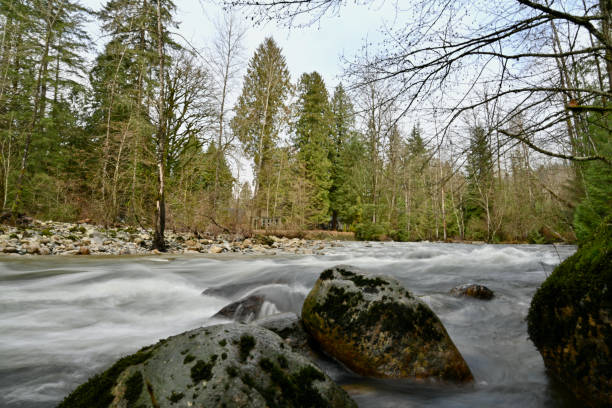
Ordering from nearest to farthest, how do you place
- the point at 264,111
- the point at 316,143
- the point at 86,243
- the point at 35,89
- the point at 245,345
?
the point at 245,345, the point at 86,243, the point at 35,89, the point at 264,111, the point at 316,143

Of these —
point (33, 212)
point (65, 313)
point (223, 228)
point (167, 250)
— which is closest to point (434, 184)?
point (65, 313)

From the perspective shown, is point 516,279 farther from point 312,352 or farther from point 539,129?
point 312,352

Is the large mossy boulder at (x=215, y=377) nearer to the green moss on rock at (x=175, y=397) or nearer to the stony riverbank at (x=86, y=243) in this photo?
the green moss on rock at (x=175, y=397)

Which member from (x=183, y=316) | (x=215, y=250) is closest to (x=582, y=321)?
(x=183, y=316)

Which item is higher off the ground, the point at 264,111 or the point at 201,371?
the point at 264,111

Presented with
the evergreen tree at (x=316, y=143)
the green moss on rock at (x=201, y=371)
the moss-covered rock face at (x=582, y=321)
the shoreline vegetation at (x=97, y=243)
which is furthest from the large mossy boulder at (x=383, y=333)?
the evergreen tree at (x=316, y=143)

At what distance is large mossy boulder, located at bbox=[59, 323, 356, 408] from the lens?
1276 millimetres

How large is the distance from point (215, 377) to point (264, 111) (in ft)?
59.3

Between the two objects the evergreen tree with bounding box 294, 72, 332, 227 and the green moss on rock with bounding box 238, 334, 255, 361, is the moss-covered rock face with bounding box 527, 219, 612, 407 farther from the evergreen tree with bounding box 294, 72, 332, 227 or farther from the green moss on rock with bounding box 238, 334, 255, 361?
the evergreen tree with bounding box 294, 72, 332, 227

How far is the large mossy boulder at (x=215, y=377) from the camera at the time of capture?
1.28 meters

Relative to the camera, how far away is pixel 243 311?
148 inches

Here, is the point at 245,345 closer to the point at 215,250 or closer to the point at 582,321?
the point at 582,321

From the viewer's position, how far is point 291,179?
77.9 ft

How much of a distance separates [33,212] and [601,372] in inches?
784
